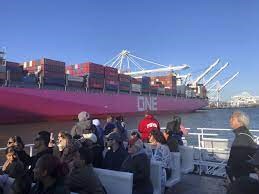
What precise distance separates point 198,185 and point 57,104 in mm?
28120

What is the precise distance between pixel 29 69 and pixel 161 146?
3232 centimetres

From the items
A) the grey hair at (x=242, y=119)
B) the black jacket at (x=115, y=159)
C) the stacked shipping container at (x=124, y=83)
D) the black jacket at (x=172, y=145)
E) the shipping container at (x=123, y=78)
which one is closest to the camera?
the grey hair at (x=242, y=119)

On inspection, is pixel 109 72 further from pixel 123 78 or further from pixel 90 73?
pixel 123 78

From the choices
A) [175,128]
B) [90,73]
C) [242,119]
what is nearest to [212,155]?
[175,128]

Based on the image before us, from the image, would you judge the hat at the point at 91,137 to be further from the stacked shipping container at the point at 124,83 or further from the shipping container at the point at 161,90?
the shipping container at the point at 161,90

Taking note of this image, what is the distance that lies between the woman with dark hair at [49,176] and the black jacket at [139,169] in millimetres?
1458

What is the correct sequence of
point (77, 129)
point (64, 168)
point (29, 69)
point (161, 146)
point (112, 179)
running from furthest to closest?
point (29, 69) < point (77, 129) < point (161, 146) < point (112, 179) < point (64, 168)

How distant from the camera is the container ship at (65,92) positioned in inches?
1139

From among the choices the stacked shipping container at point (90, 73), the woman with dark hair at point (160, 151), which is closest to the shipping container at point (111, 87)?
the stacked shipping container at point (90, 73)

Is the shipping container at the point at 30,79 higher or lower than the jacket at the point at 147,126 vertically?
higher

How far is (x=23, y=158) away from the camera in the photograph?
4574 mm

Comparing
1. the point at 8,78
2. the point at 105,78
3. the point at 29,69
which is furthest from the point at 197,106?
the point at 8,78

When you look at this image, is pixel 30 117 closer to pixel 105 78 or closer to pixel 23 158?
pixel 105 78

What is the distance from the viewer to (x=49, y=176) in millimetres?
2865
